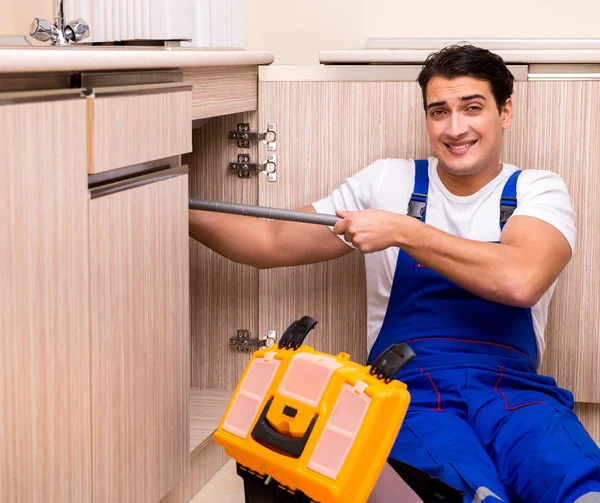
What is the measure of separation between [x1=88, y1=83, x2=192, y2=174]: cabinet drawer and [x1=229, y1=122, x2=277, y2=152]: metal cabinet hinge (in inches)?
21.2

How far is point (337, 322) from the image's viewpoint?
83.7 inches

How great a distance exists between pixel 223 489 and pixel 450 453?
615mm

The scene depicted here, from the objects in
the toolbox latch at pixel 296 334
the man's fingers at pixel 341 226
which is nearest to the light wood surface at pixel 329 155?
the man's fingers at pixel 341 226

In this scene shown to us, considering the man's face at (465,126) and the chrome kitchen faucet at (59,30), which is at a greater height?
the chrome kitchen faucet at (59,30)

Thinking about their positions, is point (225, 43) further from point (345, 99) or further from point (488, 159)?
point (488, 159)

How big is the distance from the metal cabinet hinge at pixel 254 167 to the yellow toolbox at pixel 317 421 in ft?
2.55

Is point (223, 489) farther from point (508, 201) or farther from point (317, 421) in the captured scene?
point (508, 201)

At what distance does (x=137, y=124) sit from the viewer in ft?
4.36

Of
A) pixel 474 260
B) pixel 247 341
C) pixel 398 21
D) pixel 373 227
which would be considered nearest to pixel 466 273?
pixel 474 260

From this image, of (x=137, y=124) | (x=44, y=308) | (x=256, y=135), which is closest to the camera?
(x=44, y=308)

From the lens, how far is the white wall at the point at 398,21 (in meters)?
2.81

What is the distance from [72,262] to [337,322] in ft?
3.48

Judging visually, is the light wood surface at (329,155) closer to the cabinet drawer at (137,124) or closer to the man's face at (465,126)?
the man's face at (465,126)

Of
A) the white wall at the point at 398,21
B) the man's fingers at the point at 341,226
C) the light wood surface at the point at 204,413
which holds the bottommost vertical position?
the light wood surface at the point at 204,413
